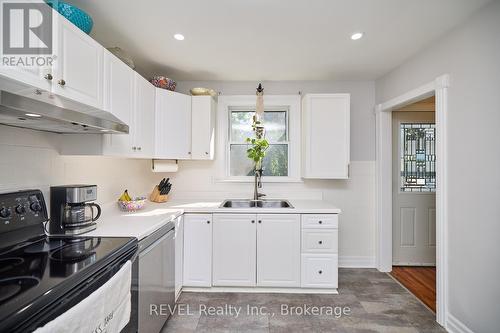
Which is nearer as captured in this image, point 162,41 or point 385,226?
point 162,41

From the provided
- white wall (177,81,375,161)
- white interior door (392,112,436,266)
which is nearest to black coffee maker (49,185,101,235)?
white wall (177,81,375,161)

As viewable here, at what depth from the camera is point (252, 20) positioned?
1823 millimetres

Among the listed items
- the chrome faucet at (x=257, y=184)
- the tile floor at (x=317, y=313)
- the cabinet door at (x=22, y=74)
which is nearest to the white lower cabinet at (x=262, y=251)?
the tile floor at (x=317, y=313)

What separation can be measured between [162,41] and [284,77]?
1.49 meters

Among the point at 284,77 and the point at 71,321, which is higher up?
the point at 284,77

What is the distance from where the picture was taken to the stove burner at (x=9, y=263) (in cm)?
103

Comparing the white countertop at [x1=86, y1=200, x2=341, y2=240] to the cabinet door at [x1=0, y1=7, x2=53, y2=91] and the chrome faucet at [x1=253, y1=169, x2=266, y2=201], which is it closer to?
the chrome faucet at [x1=253, y1=169, x2=266, y2=201]

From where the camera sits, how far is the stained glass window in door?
3.25 m

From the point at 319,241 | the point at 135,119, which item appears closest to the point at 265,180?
the point at 319,241

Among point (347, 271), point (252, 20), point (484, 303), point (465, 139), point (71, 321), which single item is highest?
point (252, 20)

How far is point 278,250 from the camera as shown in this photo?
2447mm

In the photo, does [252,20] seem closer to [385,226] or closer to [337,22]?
[337,22]

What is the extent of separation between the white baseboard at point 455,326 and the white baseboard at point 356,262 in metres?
1.13

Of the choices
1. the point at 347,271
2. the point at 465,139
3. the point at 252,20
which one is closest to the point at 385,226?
the point at 347,271
